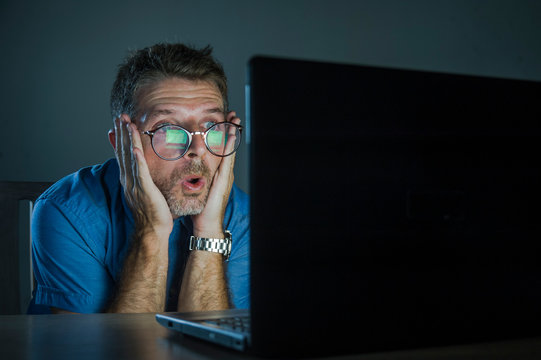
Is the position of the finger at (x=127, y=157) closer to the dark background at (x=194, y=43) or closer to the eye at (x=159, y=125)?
the eye at (x=159, y=125)

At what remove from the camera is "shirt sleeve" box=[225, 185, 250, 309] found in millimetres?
1646

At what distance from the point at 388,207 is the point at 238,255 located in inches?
49.2

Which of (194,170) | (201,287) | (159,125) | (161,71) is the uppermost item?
(161,71)

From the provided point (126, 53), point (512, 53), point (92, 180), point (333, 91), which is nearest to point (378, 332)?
point (333, 91)

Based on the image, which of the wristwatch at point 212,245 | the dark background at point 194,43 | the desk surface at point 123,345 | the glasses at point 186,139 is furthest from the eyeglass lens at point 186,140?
the desk surface at point 123,345

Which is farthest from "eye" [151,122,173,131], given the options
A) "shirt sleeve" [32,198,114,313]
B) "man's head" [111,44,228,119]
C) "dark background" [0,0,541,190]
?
"dark background" [0,0,541,190]

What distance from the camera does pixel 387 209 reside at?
1.54 ft

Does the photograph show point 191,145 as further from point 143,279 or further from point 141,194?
point 143,279

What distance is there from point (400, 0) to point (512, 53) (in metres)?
0.62

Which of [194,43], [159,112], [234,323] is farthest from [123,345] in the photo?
[194,43]

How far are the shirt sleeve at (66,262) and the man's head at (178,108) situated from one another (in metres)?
0.28

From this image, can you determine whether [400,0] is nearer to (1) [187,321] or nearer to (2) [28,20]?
(2) [28,20]

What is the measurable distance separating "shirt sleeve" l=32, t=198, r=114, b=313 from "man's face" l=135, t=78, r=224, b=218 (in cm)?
26

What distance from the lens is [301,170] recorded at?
0.44m
